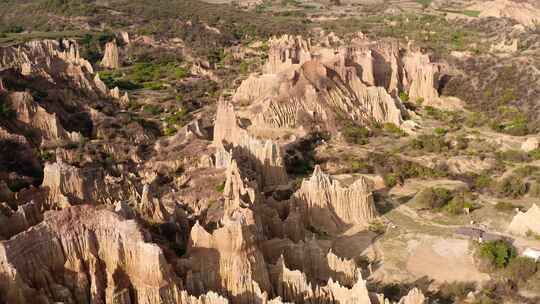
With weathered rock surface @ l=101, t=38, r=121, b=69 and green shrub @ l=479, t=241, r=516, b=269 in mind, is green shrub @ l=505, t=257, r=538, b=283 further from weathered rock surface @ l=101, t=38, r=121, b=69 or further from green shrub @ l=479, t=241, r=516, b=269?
weathered rock surface @ l=101, t=38, r=121, b=69

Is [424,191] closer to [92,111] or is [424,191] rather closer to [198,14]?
[92,111]

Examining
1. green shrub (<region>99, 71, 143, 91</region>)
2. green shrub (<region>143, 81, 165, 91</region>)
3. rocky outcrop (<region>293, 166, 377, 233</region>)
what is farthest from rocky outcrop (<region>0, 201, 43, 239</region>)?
green shrub (<region>143, 81, 165, 91</region>)

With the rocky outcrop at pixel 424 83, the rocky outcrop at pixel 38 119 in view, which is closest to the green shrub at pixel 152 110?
the rocky outcrop at pixel 38 119

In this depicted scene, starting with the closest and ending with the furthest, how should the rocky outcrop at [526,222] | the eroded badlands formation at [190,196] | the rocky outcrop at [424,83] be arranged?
the eroded badlands formation at [190,196], the rocky outcrop at [526,222], the rocky outcrop at [424,83]

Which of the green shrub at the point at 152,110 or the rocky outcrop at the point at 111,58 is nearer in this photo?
the green shrub at the point at 152,110

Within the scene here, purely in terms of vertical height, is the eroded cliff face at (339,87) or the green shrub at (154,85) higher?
the eroded cliff face at (339,87)

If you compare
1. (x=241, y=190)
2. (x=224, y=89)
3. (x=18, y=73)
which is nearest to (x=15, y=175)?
(x=241, y=190)

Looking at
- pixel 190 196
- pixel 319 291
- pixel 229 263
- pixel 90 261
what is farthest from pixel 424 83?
pixel 90 261

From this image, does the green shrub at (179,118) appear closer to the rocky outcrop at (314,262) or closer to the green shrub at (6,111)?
the green shrub at (6,111)
